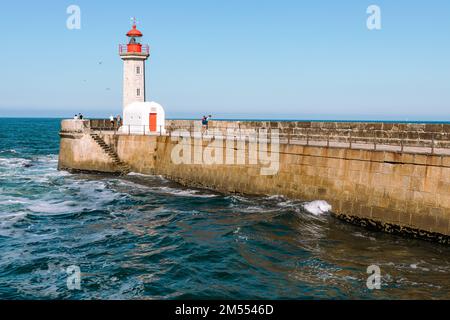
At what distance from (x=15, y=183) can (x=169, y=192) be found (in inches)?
409

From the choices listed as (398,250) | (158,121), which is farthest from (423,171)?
(158,121)

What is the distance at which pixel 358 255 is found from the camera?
13.7 m

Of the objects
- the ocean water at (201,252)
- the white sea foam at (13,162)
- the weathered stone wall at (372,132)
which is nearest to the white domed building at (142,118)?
the weathered stone wall at (372,132)

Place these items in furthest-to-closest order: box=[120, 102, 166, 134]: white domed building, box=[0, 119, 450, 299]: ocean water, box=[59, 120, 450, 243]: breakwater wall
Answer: box=[120, 102, 166, 134]: white domed building < box=[59, 120, 450, 243]: breakwater wall < box=[0, 119, 450, 299]: ocean water

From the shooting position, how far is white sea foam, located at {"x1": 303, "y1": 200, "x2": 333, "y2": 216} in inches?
728

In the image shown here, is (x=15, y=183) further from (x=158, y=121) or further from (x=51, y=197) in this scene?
(x=158, y=121)

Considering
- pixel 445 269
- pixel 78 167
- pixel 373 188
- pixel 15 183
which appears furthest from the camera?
pixel 78 167

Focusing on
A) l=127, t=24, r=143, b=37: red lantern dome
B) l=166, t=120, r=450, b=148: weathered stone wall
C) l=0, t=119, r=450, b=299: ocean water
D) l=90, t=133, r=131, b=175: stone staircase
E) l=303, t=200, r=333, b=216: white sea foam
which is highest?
l=127, t=24, r=143, b=37: red lantern dome

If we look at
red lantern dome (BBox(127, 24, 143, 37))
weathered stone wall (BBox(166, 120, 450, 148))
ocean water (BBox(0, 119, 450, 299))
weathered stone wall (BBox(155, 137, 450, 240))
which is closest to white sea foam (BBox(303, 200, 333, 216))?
ocean water (BBox(0, 119, 450, 299))

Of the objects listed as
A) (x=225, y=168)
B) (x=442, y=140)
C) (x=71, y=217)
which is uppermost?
(x=442, y=140)

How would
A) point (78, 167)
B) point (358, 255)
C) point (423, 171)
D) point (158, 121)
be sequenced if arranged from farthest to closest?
point (158, 121)
point (78, 167)
point (423, 171)
point (358, 255)

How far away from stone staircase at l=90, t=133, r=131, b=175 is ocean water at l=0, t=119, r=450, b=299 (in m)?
6.70

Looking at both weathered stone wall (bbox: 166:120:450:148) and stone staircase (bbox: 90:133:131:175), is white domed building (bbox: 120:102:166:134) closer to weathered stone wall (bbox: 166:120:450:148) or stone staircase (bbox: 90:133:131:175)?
stone staircase (bbox: 90:133:131:175)

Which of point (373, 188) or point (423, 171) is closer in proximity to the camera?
point (423, 171)
